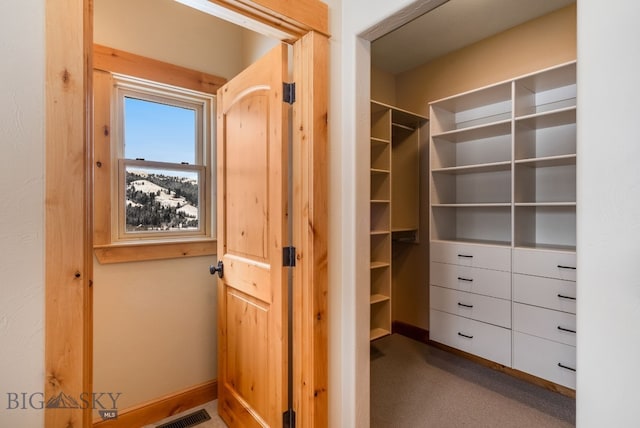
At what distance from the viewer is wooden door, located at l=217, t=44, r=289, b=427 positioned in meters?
1.48

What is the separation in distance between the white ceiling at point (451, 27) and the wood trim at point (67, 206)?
7.00 ft

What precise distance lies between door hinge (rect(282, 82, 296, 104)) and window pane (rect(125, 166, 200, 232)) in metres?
1.07

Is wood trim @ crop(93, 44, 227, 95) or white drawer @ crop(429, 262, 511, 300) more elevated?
wood trim @ crop(93, 44, 227, 95)

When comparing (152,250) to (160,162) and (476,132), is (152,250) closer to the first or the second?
(160,162)

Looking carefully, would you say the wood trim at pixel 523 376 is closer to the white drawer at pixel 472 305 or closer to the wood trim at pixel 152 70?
the white drawer at pixel 472 305

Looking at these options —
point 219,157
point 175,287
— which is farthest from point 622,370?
point 175,287

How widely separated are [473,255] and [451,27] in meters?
1.86

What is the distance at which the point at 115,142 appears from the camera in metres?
1.91

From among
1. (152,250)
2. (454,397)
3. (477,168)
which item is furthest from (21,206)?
(477,168)

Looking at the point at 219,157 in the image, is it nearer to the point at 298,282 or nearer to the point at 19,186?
the point at 298,282

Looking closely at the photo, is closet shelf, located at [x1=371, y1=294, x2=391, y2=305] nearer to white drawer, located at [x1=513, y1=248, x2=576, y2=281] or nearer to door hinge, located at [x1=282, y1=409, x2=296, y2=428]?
white drawer, located at [x1=513, y1=248, x2=576, y2=281]

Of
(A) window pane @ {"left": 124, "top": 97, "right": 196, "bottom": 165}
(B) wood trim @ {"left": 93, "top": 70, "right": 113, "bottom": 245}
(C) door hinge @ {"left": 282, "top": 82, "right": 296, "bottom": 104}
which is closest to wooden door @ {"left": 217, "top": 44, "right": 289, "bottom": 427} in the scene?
(C) door hinge @ {"left": 282, "top": 82, "right": 296, "bottom": 104}

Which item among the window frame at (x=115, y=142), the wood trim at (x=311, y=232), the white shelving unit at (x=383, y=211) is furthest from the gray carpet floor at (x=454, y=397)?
the window frame at (x=115, y=142)

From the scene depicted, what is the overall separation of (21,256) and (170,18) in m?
1.82
